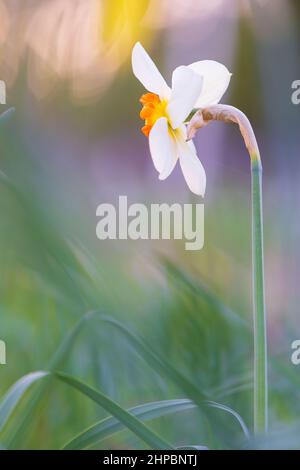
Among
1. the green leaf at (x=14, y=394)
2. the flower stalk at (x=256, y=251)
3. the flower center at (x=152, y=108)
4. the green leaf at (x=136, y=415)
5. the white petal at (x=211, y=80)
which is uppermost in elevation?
the white petal at (x=211, y=80)

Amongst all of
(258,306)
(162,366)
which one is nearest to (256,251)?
(258,306)

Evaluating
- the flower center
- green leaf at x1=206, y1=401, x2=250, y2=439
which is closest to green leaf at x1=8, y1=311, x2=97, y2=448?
green leaf at x1=206, y1=401, x2=250, y2=439

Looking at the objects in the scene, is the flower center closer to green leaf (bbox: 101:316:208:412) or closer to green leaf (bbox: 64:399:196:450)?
green leaf (bbox: 101:316:208:412)

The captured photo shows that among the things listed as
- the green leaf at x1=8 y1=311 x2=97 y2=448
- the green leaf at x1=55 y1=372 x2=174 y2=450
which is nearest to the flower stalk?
the green leaf at x1=55 y1=372 x2=174 y2=450

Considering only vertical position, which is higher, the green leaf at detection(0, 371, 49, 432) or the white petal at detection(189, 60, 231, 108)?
the white petal at detection(189, 60, 231, 108)

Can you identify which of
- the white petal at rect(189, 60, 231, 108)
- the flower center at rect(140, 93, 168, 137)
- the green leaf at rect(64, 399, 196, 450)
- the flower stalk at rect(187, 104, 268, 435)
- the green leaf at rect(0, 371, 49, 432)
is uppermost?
the white petal at rect(189, 60, 231, 108)

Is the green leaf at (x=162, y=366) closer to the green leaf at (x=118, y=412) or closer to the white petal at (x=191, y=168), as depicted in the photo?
the green leaf at (x=118, y=412)

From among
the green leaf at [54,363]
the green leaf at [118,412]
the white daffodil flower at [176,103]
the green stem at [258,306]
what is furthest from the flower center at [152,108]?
the green leaf at [118,412]
